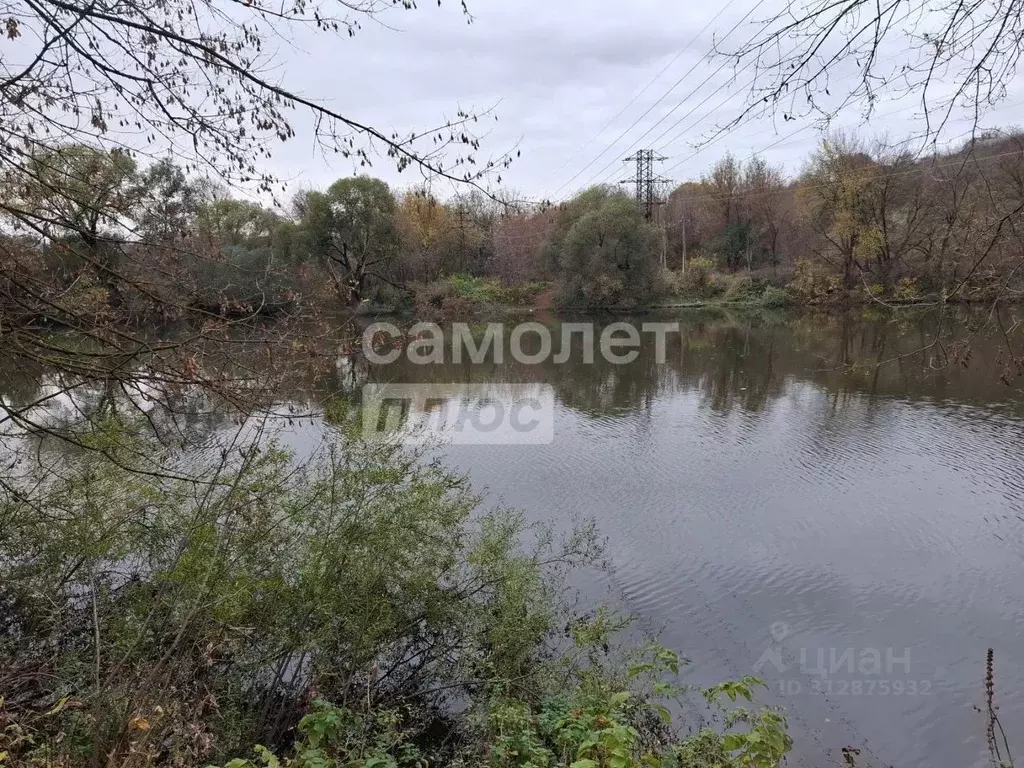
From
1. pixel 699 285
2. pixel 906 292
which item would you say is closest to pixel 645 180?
pixel 699 285

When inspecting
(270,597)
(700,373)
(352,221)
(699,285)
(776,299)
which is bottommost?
(270,597)

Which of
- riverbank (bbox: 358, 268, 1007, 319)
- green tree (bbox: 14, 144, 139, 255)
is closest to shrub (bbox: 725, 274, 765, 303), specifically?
riverbank (bbox: 358, 268, 1007, 319)

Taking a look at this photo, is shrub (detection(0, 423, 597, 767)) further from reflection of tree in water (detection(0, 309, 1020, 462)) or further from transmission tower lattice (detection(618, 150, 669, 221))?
transmission tower lattice (detection(618, 150, 669, 221))

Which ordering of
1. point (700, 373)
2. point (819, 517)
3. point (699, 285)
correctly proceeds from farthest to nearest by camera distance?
point (699, 285) → point (700, 373) → point (819, 517)

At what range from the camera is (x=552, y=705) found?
3904mm

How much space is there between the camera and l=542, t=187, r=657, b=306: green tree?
1150 inches

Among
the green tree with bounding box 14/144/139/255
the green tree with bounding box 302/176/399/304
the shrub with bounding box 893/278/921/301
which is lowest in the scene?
the shrub with bounding box 893/278/921/301

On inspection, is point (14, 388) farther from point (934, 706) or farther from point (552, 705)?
point (934, 706)

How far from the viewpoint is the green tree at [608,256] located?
29.2 meters

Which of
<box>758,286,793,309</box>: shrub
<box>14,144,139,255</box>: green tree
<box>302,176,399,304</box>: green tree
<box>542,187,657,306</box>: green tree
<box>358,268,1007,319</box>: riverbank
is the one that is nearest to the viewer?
<box>14,144,139,255</box>: green tree

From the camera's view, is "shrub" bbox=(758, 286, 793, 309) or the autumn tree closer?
the autumn tree

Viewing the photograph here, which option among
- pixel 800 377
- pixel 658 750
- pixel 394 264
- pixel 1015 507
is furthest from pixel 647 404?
pixel 394 264

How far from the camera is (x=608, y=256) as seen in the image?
29984mm

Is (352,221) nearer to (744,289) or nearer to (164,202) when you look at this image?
(744,289)
